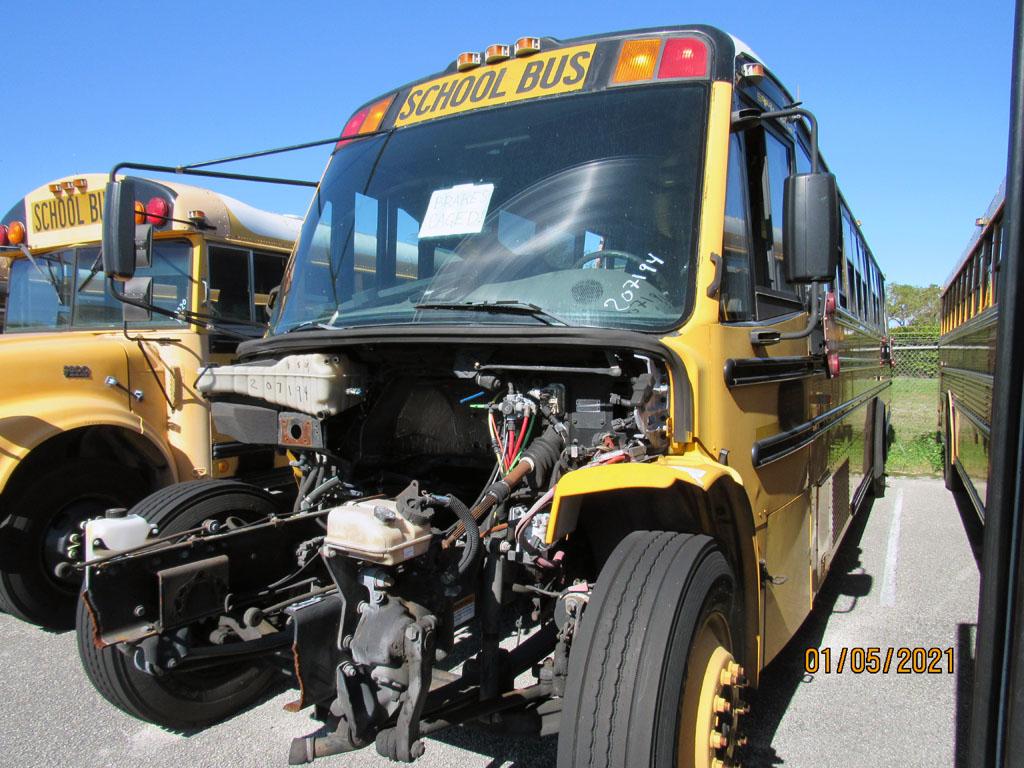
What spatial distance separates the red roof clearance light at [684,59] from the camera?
9.21ft

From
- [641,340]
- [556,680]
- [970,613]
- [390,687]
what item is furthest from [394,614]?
[970,613]

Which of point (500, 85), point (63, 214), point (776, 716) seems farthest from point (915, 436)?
point (63, 214)

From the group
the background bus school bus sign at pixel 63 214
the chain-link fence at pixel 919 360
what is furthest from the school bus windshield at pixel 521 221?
the chain-link fence at pixel 919 360

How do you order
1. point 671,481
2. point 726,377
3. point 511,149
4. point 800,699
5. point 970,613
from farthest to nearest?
point 970,613
point 800,699
point 511,149
point 726,377
point 671,481

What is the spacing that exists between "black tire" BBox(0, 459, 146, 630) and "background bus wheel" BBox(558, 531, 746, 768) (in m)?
3.55

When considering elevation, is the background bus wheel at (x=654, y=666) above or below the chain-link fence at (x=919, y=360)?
below

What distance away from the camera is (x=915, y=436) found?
12812 mm

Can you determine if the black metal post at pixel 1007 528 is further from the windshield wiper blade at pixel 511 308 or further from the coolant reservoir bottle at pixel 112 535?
the coolant reservoir bottle at pixel 112 535

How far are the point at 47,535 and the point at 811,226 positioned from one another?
4390 mm

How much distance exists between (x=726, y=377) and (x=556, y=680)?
43.4 inches

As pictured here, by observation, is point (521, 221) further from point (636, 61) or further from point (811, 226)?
point (811, 226)

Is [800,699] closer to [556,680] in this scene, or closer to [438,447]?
[556,680]

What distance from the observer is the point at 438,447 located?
10.9ft
